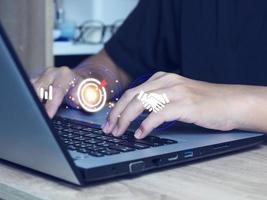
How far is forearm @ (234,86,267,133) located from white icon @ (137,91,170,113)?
0.40 feet

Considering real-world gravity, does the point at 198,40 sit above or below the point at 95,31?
above

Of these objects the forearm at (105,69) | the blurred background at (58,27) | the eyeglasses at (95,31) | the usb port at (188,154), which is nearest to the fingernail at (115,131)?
the usb port at (188,154)

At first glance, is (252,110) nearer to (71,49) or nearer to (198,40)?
(198,40)

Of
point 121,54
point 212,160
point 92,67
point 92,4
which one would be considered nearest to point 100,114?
point 212,160

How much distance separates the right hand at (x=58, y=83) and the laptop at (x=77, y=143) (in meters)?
0.10

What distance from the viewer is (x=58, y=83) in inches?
39.2

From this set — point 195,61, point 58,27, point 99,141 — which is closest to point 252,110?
point 99,141

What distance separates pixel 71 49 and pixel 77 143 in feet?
4.58

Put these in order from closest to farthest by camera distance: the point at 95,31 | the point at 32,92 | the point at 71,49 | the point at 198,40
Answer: the point at 32,92
the point at 198,40
the point at 71,49
the point at 95,31

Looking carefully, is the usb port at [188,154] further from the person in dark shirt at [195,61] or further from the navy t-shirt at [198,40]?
the navy t-shirt at [198,40]

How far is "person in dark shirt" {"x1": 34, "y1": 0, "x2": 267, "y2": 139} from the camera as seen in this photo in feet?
2.69

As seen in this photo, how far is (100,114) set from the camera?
96cm

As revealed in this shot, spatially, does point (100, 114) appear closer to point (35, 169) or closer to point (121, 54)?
point (35, 169)

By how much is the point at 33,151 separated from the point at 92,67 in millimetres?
740
